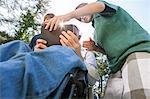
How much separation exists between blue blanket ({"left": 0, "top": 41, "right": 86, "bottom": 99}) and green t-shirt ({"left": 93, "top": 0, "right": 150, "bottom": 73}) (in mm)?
366

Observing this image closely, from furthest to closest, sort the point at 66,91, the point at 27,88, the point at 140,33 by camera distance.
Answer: the point at 140,33
the point at 66,91
the point at 27,88

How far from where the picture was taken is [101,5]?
3.69 feet

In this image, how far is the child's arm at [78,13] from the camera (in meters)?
1.01

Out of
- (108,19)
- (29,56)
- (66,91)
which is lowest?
(66,91)

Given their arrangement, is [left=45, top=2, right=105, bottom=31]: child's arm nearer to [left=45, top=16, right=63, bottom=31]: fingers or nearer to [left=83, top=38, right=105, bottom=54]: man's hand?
[left=45, top=16, right=63, bottom=31]: fingers

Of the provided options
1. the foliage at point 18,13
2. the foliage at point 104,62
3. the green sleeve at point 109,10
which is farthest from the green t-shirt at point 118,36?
the foliage at point 18,13

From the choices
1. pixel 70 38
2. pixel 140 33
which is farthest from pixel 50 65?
pixel 140 33

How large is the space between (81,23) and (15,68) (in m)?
0.67

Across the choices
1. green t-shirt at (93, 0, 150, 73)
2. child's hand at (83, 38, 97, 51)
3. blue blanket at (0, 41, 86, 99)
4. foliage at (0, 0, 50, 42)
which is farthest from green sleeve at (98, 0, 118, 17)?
foliage at (0, 0, 50, 42)

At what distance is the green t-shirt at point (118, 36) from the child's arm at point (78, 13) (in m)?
0.05

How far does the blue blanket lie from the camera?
694mm

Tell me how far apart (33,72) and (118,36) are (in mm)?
562

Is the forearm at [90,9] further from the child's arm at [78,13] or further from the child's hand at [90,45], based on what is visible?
the child's hand at [90,45]

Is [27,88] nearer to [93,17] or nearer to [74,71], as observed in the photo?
[74,71]
